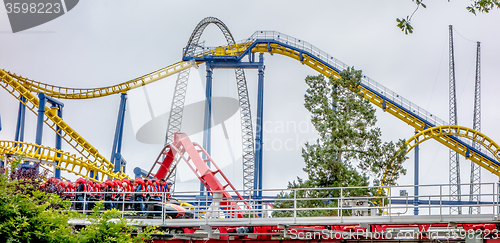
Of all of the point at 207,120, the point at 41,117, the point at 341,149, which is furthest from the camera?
the point at 207,120

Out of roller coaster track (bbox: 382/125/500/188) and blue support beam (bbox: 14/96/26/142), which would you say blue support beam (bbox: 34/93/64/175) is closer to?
blue support beam (bbox: 14/96/26/142)

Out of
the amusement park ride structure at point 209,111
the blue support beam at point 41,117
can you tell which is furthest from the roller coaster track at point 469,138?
the blue support beam at point 41,117

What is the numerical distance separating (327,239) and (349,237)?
1.82ft

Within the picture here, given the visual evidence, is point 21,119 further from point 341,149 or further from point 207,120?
point 341,149

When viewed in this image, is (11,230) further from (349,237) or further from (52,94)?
(52,94)

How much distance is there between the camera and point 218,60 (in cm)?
3525

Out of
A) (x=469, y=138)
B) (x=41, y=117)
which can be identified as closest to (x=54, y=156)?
(x=41, y=117)

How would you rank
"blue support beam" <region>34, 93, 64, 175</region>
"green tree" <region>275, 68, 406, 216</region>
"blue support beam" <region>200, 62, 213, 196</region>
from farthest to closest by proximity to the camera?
"blue support beam" <region>200, 62, 213, 196</region>, "blue support beam" <region>34, 93, 64, 175</region>, "green tree" <region>275, 68, 406, 216</region>

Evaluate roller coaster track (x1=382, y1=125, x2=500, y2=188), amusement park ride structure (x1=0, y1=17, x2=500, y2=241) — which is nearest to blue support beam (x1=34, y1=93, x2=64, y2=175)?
amusement park ride structure (x1=0, y1=17, x2=500, y2=241)

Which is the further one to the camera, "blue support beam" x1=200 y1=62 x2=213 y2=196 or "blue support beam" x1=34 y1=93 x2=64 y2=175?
"blue support beam" x1=200 y1=62 x2=213 y2=196

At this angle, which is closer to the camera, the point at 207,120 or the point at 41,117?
the point at 41,117

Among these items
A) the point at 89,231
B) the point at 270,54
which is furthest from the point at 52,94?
the point at 89,231

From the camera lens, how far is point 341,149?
2175 cm

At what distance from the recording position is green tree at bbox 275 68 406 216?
2167 centimetres
